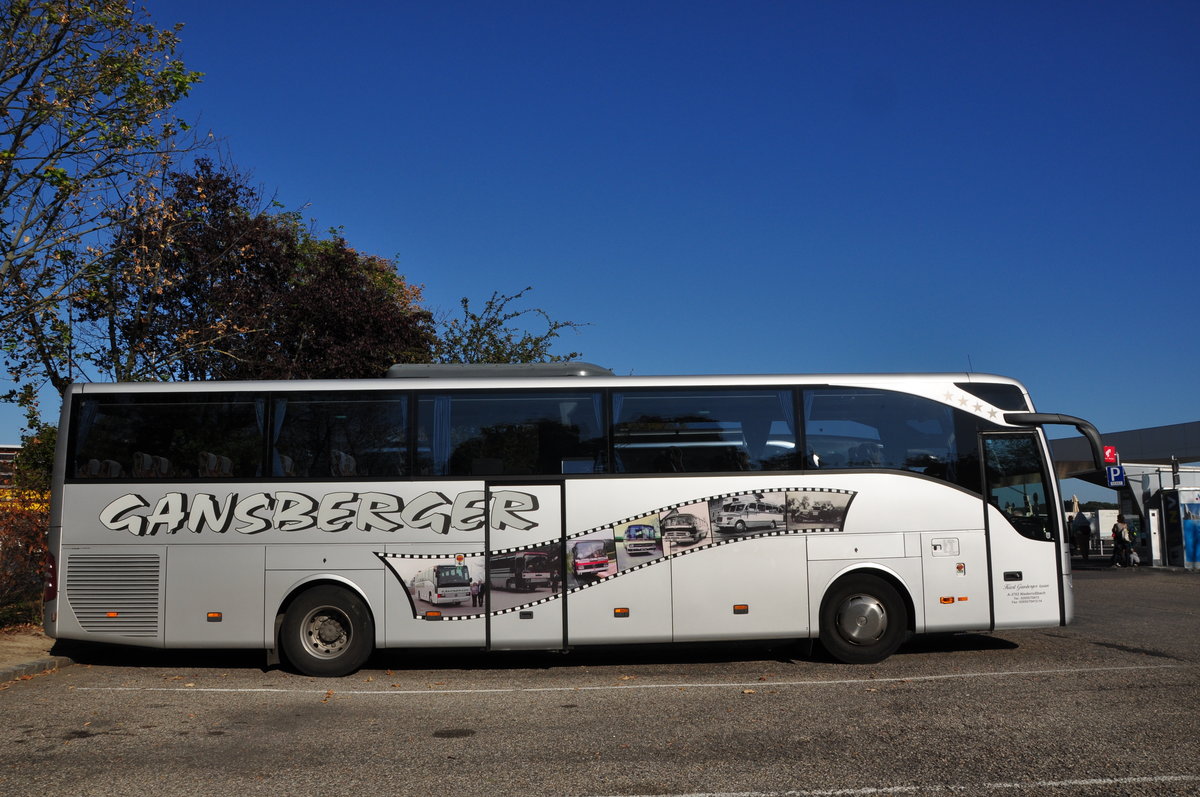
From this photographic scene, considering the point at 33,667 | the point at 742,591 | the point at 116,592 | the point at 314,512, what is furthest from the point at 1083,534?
the point at 33,667

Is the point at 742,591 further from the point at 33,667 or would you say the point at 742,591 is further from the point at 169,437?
the point at 33,667

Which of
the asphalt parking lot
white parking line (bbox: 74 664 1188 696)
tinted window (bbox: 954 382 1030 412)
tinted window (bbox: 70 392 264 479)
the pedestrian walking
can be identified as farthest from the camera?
the pedestrian walking

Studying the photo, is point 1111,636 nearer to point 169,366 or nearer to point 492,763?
point 492,763

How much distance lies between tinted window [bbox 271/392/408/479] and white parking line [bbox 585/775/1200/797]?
599cm

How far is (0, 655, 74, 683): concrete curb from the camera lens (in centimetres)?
981

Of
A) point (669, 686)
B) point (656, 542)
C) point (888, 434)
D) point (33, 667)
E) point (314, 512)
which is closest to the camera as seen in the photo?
point (669, 686)

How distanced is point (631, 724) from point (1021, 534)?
19.1ft

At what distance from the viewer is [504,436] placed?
10547 mm

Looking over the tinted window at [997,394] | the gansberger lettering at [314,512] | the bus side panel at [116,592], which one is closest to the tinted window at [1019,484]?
the tinted window at [997,394]

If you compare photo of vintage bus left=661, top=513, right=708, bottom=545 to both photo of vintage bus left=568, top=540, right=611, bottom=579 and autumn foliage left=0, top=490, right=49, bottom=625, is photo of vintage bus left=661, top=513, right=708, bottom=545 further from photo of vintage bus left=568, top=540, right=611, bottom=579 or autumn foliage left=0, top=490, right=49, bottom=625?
autumn foliage left=0, top=490, right=49, bottom=625

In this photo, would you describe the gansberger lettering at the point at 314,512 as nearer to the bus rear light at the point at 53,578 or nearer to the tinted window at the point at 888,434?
the bus rear light at the point at 53,578

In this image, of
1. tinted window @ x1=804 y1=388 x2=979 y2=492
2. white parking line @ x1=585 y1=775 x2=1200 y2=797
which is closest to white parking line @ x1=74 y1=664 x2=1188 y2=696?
tinted window @ x1=804 y1=388 x2=979 y2=492

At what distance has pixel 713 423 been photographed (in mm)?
10625

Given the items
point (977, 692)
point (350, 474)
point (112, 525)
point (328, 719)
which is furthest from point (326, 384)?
point (977, 692)
